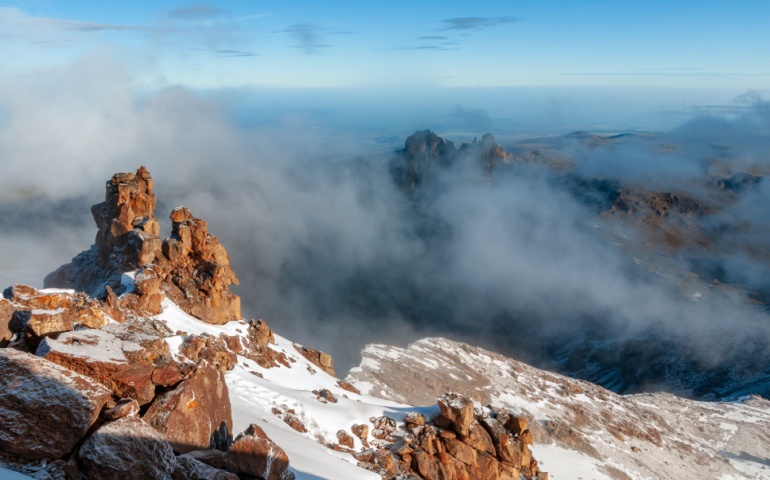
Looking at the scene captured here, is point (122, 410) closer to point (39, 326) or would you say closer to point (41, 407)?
point (41, 407)

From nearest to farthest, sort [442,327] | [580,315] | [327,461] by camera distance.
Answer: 1. [327,461]
2. [580,315]
3. [442,327]

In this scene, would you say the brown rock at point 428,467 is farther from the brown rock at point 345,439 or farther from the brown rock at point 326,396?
the brown rock at point 326,396

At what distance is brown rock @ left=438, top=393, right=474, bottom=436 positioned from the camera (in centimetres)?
2986

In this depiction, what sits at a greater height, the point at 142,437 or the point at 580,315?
the point at 142,437

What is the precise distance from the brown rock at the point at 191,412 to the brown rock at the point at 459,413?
1681cm

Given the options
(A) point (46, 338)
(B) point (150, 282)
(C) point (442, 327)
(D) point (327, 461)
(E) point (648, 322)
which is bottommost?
(C) point (442, 327)

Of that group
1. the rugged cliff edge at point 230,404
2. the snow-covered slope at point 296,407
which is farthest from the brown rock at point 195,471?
the snow-covered slope at point 296,407

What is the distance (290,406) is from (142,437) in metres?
18.5

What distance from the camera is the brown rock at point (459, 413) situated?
1176 inches

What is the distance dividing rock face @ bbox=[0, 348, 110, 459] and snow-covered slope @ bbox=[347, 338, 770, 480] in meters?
46.0

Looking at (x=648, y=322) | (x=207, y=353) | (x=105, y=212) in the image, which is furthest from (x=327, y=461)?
(x=648, y=322)

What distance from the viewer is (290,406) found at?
1176 inches

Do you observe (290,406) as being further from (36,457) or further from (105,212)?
(105,212)

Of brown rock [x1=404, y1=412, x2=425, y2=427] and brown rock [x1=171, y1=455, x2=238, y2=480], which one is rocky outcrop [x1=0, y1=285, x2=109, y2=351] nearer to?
brown rock [x1=171, y1=455, x2=238, y2=480]
